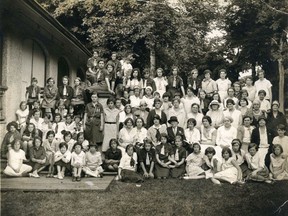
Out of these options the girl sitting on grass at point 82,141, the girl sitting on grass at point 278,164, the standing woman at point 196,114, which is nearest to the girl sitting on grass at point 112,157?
the girl sitting on grass at point 82,141

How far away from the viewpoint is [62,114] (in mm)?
8500

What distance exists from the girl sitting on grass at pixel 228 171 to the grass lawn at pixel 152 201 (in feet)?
1.20

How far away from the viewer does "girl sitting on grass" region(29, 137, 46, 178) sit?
700cm

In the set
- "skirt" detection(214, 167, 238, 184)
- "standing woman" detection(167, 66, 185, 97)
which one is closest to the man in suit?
"skirt" detection(214, 167, 238, 184)

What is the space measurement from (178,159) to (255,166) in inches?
54.6

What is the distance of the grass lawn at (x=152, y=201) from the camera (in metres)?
5.18

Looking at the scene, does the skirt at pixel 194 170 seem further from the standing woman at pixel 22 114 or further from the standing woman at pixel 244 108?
the standing woman at pixel 22 114

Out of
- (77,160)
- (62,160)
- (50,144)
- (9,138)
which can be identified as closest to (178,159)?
(77,160)

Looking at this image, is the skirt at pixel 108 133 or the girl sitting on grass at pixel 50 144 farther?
the skirt at pixel 108 133

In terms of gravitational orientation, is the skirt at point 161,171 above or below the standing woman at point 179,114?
below

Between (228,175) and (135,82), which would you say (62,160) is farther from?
(135,82)

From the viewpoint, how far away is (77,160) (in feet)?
22.7

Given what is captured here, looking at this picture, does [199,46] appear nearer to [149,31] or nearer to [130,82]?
[149,31]

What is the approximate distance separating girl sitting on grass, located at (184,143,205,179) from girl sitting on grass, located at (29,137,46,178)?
2603 millimetres
